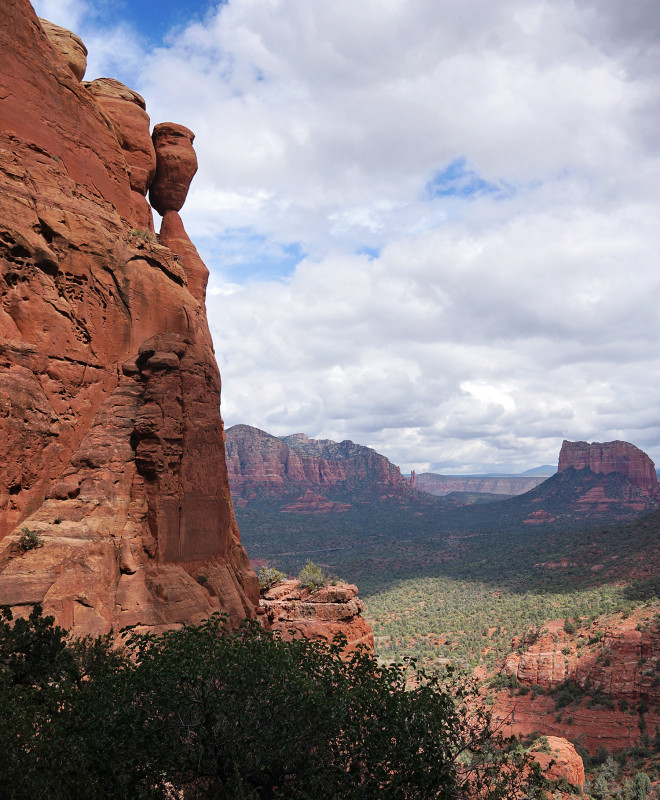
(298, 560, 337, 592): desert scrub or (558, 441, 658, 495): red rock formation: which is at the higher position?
(558, 441, 658, 495): red rock formation

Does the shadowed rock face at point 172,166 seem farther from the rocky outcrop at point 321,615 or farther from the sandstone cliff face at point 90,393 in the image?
the rocky outcrop at point 321,615

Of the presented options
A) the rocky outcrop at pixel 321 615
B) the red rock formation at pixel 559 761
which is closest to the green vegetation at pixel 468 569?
the red rock formation at pixel 559 761

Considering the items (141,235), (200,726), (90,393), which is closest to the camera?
(200,726)

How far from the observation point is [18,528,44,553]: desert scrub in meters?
15.1

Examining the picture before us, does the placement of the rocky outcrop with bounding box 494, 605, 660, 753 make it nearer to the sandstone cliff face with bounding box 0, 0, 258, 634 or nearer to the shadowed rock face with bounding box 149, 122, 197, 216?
the sandstone cliff face with bounding box 0, 0, 258, 634

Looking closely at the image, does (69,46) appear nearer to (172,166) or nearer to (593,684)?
(172,166)

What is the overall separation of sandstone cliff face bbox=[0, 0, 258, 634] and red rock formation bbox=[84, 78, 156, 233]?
2.83 meters

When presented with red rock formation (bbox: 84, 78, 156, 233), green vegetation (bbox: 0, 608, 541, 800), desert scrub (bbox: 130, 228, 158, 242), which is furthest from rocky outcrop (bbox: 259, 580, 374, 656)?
red rock formation (bbox: 84, 78, 156, 233)

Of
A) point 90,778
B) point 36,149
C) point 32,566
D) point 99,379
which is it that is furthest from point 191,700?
point 36,149

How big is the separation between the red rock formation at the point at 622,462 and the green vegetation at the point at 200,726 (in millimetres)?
196669

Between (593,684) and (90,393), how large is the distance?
46.0 metres

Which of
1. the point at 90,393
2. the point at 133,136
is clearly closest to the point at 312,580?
the point at 90,393

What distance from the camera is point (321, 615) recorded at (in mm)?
32719

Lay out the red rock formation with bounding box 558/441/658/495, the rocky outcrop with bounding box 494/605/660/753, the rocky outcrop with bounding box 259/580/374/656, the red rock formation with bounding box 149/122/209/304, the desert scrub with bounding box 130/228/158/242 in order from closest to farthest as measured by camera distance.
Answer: the desert scrub with bounding box 130/228/158/242, the rocky outcrop with bounding box 259/580/374/656, the red rock formation with bounding box 149/122/209/304, the rocky outcrop with bounding box 494/605/660/753, the red rock formation with bounding box 558/441/658/495
